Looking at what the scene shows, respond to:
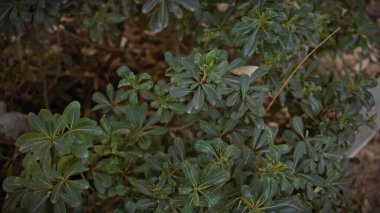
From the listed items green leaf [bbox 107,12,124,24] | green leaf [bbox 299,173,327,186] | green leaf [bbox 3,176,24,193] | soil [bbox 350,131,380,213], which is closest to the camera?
green leaf [bbox 3,176,24,193]

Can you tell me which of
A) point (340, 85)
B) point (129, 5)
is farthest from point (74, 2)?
point (340, 85)

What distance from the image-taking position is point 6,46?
2.32m

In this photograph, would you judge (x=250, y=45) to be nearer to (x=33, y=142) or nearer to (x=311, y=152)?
(x=311, y=152)

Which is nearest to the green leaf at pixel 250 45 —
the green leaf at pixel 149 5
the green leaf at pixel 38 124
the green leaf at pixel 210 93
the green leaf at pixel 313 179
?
the green leaf at pixel 210 93

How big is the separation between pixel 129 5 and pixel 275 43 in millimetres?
644

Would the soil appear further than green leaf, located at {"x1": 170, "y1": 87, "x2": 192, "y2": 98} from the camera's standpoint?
Yes

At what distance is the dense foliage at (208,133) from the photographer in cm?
139

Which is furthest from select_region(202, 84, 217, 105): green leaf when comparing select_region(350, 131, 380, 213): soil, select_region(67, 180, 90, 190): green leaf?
select_region(350, 131, 380, 213): soil

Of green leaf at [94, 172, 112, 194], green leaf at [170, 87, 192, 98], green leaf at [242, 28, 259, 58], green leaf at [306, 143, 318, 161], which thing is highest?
green leaf at [242, 28, 259, 58]

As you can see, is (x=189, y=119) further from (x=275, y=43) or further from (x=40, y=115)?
(x=40, y=115)

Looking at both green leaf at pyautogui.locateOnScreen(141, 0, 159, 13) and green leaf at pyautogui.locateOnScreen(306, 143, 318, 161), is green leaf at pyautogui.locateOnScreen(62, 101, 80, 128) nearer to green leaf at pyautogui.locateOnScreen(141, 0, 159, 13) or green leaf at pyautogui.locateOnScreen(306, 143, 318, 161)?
green leaf at pyautogui.locateOnScreen(141, 0, 159, 13)

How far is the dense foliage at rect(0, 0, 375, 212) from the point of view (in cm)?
139

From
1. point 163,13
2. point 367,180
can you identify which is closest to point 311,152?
point 163,13

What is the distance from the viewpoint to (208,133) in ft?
5.31
